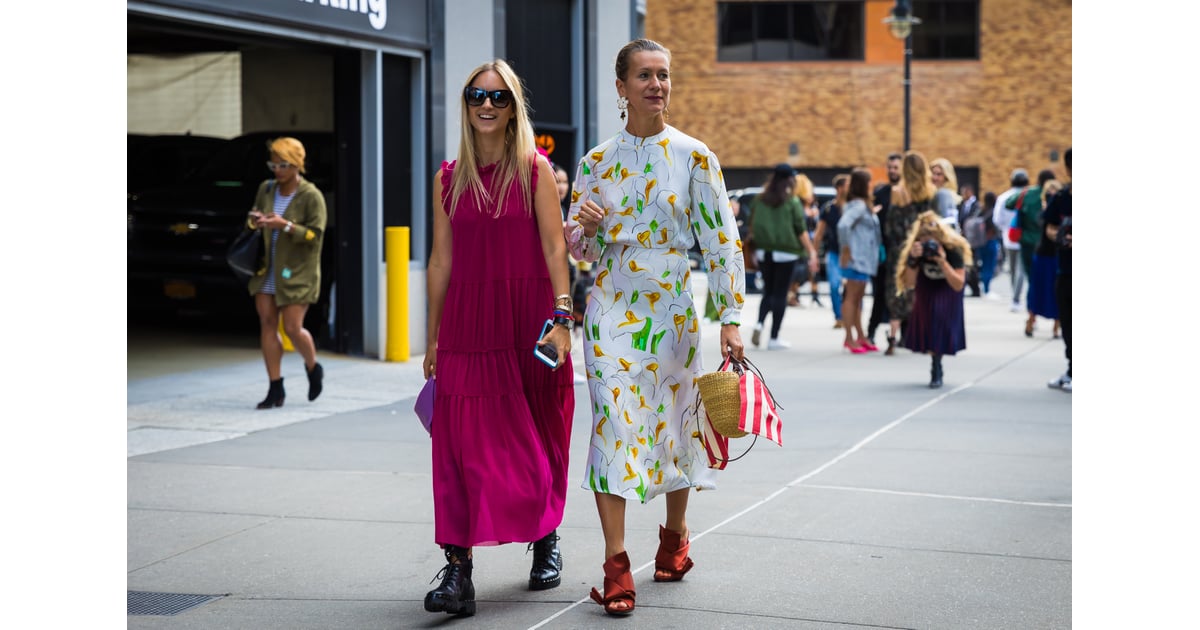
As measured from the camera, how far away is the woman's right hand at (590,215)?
5.21 meters

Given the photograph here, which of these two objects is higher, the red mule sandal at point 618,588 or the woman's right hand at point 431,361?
the woman's right hand at point 431,361

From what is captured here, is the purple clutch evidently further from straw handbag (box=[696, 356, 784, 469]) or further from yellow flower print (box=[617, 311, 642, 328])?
straw handbag (box=[696, 356, 784, 469])

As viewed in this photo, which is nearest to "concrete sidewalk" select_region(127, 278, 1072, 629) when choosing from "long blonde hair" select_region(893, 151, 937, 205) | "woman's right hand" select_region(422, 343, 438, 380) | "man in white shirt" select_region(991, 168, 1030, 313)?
"woman's right hand" select_region(422, 343, 438, 380)

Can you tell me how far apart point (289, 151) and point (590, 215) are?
17.4 feet

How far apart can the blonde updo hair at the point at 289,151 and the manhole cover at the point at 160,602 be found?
4.91 metres

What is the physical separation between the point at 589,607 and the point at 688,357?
3.03 ft

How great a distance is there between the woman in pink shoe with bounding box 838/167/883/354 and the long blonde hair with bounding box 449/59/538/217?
992cm

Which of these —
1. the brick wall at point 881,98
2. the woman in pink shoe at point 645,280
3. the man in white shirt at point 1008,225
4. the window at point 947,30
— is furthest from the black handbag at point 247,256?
the window at point 947,30

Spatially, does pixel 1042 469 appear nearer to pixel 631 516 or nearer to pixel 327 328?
pixel 631 516

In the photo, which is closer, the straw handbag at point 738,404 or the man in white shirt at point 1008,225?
the straw handbag at point 738,404

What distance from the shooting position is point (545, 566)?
18.1ft

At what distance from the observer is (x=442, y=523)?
5137mm

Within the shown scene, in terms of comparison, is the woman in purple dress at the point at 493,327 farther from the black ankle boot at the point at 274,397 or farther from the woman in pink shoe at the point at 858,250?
the woman in pink shoe at the point at 858,250

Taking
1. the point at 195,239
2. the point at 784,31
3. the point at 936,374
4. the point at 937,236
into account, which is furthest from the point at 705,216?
the point at 784,31
